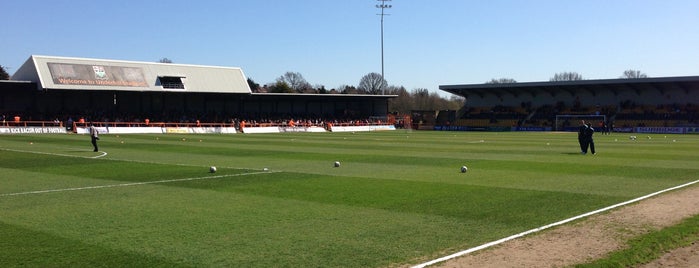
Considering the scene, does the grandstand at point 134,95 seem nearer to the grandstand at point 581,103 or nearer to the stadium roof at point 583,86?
the stadium roof at point 583,86

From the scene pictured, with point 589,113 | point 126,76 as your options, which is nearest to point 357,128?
point 126,76

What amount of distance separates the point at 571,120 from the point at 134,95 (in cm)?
5512

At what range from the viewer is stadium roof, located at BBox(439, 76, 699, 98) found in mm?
70250

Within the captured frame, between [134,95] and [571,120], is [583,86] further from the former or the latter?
[134,95]

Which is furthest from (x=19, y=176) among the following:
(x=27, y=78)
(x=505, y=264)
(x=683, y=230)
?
(x=27, y=78)

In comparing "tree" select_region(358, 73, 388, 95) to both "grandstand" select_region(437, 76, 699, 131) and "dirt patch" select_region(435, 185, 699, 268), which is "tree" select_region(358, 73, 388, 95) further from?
"dirt patch" select_region(435, 185, 699, 268)

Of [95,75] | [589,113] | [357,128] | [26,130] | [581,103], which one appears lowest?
[357,128]

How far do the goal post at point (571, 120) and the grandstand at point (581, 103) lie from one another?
237 mm

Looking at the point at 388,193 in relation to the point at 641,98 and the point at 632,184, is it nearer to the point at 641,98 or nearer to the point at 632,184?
the point at 632,184

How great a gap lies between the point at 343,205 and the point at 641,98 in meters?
73.8

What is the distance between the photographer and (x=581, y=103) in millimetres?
79875

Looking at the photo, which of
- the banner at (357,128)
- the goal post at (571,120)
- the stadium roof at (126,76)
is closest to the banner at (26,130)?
the stadium roof at (126,76)

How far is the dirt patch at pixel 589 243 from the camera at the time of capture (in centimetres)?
734

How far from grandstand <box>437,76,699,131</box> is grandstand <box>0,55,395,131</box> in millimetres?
19720
